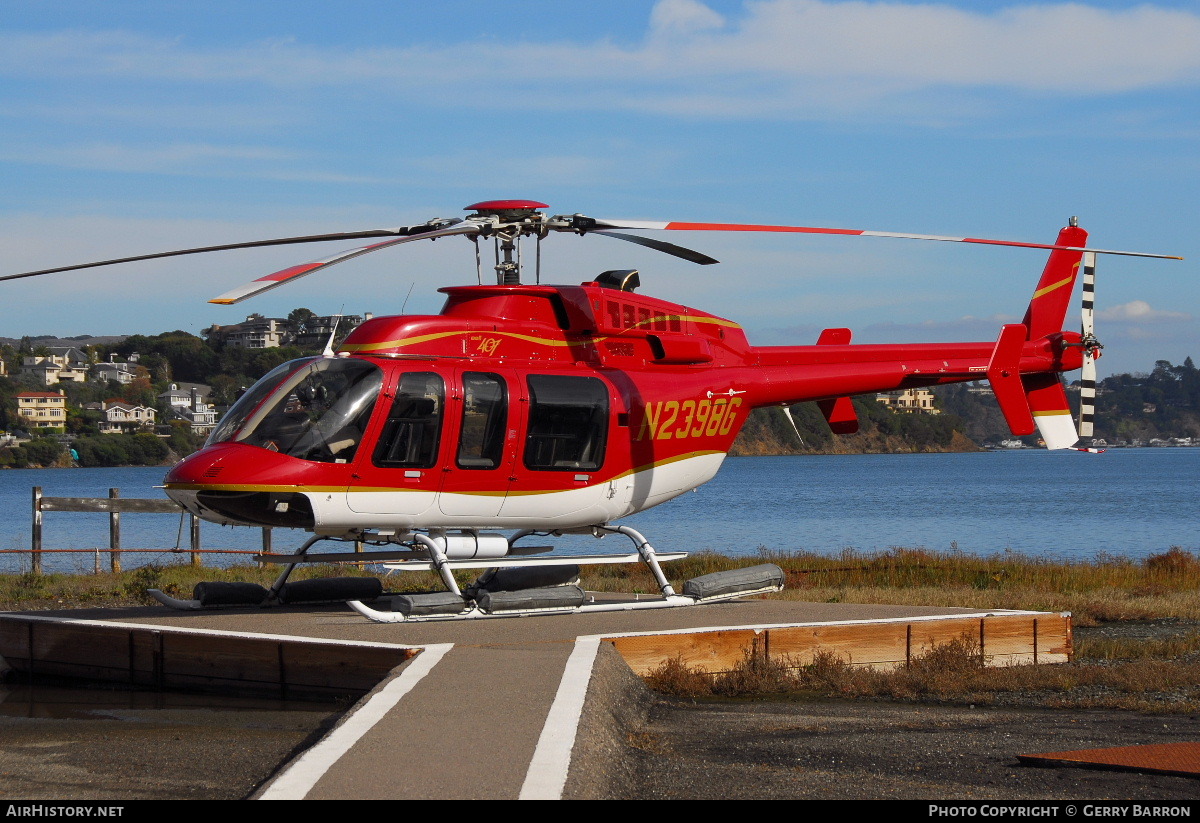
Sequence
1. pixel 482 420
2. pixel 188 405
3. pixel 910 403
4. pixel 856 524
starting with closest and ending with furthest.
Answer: pixel 482 420 → pixel 856 524 → pixel 188 405 → pixel 910 403

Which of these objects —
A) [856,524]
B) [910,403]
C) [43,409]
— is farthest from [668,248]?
[910,403]

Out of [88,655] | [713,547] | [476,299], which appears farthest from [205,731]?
[713,547]

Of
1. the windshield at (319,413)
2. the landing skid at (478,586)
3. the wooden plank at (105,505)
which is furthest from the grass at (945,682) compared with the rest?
the wooden plank at (105,505)

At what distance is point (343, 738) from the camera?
6988 mm

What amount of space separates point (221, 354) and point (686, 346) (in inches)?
3963

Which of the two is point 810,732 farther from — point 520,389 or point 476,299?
point 476,299

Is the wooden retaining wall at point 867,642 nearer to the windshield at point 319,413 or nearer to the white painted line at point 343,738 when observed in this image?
the white painted line at point 343,738

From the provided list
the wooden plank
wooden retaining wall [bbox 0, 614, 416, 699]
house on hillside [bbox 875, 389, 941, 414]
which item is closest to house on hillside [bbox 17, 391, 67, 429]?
house on hillside [bbox 875, 389, 941, 414]

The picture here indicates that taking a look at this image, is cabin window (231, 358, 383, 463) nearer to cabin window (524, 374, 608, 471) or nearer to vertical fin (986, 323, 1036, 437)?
cabin window (524, 374, 608, 471)

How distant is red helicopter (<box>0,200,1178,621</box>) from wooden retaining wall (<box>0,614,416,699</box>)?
3.86 ft

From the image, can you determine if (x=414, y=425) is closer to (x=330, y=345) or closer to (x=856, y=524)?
(x=330, y=345)

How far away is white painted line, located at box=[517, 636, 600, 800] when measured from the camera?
5.95 meters

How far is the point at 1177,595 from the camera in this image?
1675 centimetres

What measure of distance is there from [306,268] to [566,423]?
3367 millimetres
